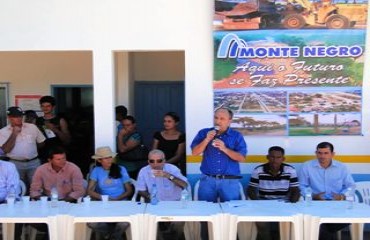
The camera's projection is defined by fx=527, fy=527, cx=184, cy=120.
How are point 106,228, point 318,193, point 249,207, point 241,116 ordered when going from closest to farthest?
point 249,207 → point 106,228 → point 318,193 → point 241,116

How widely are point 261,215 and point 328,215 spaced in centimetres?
54

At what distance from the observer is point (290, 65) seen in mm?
5777

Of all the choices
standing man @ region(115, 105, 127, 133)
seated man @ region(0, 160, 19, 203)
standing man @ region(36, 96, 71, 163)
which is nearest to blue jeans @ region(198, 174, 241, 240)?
standing man @ region(115, 105, 127, 133)

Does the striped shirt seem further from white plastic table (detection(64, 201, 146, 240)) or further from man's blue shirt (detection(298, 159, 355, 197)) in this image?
white plastic table (detection(64, 201, 146, 240))

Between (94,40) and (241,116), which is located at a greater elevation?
(94,40)

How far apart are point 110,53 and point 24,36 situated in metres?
0.97

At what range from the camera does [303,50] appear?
5.75m

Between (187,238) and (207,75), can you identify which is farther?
(207,75)

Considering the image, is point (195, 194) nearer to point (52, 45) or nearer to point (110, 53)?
point (110, 53)

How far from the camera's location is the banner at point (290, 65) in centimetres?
574

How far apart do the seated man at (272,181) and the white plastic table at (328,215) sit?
838mm

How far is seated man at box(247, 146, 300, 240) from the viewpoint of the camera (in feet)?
17.8

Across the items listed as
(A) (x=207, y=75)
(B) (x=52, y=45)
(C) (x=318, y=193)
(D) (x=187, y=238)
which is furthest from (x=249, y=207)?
(B) (x=52, y=45)

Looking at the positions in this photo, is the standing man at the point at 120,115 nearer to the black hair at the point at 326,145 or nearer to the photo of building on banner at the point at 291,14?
the photo of building on banner at the point at 291,14
